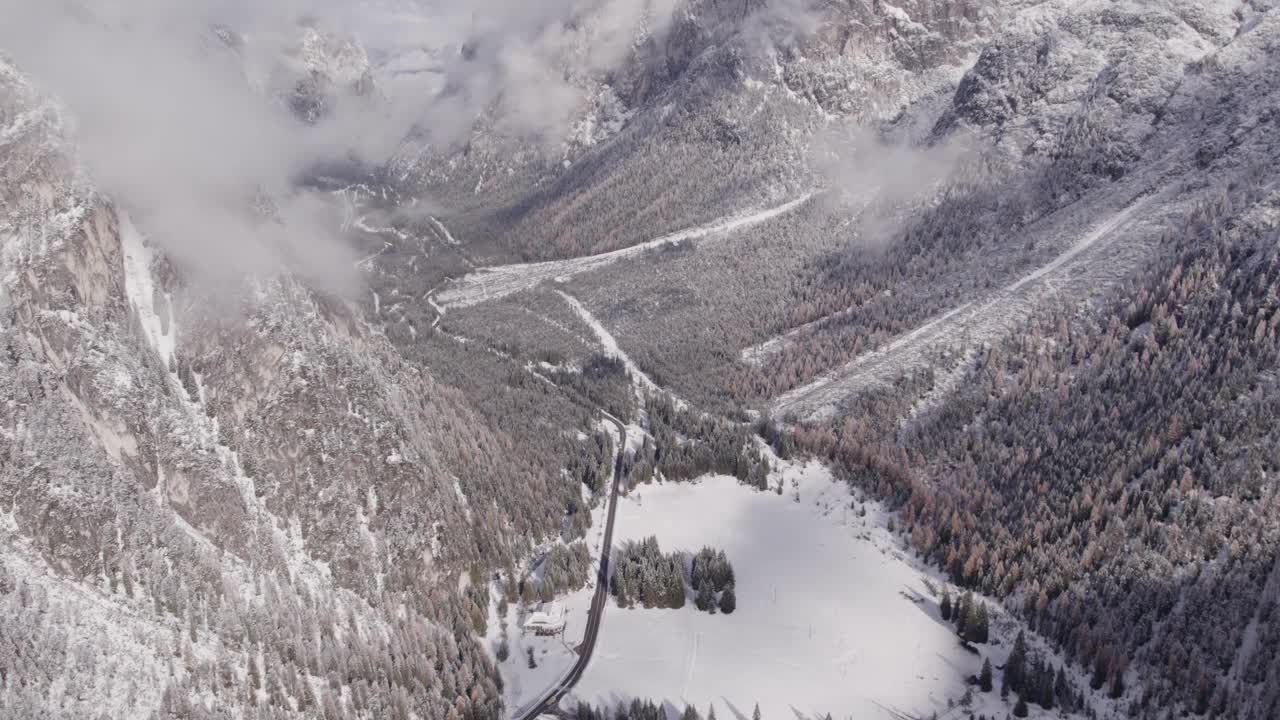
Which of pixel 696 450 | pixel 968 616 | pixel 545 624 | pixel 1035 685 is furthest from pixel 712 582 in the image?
pixel 1035 685

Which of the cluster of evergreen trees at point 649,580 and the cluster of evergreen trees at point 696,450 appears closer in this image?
the cluster of evergreen trees at point 649,580

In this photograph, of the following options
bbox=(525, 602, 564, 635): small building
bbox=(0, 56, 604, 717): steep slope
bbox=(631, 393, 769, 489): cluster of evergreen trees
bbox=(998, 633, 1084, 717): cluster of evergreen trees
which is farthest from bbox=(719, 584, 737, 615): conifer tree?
bbox=(631, 393, 769, 489): cluster of evergreen trees

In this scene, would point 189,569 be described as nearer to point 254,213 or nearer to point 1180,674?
point 254,213

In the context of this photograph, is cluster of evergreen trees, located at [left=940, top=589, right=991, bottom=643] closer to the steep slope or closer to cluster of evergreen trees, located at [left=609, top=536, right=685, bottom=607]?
cluster of evergreen trees, located at [left=609, top=536, right=685, bottom=607]

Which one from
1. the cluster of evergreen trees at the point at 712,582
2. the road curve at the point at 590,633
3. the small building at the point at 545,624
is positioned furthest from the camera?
the cluster of evergreen trees at the point at 712,582

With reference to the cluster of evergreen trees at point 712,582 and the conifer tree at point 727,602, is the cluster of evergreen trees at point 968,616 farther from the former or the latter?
the cluster of evergreen trees at point 712,582

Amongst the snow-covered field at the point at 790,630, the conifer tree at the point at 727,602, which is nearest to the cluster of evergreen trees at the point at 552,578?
the snow-covered field at the point at 790,630
